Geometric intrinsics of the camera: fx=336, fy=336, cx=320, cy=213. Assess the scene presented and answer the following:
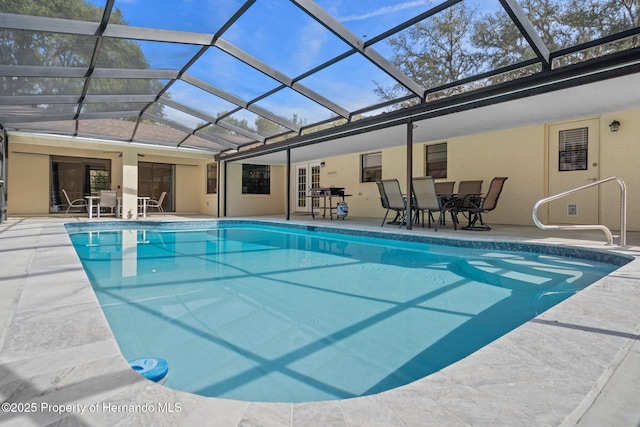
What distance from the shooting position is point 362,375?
1.76 m

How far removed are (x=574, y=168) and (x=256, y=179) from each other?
33.9ft

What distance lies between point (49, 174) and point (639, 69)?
50.3 feet

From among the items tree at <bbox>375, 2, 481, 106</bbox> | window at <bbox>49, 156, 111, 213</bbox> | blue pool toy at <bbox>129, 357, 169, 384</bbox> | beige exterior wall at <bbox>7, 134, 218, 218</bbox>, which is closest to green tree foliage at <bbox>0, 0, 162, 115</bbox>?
tree at <bbox>375, 2, 481, 106</bbox>

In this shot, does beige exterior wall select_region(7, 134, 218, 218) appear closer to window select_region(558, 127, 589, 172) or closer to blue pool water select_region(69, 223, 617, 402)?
blue pool water select_region(69, 223, 617, 402)

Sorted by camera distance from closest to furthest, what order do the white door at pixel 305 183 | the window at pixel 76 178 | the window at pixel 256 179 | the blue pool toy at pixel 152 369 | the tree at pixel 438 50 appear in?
the blue pool toy at pixel 152 369 → the tree at pixel 438 50 → the window at pixel 76 178 → the window at pixel 256 179 → the white door at pixel 305 183

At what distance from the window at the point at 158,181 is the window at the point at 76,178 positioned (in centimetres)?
132

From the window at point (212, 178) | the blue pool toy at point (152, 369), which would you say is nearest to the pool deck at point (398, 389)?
the blue pool toy at point (152, 369)

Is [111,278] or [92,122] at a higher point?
[92,122]

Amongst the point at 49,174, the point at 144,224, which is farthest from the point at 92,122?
the point at 49,174

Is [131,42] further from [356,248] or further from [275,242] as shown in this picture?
[356,248]

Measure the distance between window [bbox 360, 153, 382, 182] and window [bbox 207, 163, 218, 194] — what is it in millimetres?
5896

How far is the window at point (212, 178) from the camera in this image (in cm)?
1361

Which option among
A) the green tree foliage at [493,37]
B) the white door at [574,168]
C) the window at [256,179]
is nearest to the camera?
the green tree foliage at [493,37]

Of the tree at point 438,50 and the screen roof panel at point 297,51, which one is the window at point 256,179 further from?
the tree at point 438,50
